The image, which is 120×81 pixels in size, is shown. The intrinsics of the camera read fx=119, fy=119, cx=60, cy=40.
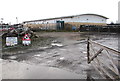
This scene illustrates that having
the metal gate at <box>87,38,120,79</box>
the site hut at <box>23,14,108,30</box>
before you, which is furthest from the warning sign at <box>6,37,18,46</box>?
the site hut at <box>23,14,108,30</box>

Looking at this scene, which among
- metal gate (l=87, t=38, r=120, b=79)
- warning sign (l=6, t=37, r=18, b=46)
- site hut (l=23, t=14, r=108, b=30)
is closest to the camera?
metal gate (l=87, t=38, r=120, b=79)

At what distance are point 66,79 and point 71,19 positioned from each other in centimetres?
3212

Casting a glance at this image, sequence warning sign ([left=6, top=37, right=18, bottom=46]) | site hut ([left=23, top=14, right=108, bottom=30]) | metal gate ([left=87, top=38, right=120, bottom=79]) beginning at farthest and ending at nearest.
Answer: site hut ([left=23, top=14, right=108, bottom=30]) → warning sign ([left=6, top=37, right=18, bottom=46]) → metal gate ([left=87, top=38, right=120, bottom=79])

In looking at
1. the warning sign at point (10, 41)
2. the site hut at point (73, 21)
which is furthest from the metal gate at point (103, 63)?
the site hut at point (73, 21)

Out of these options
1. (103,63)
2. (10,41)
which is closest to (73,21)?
(10,41)

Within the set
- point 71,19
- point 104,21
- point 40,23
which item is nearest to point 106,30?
point 71,19

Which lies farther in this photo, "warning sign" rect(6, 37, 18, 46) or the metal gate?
"warning sign" rect(6, 37, 18, 46)

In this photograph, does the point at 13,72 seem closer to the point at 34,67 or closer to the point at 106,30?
the point at 34,67

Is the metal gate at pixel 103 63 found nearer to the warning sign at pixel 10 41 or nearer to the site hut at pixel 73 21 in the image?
the warning sign at pixel 10 41

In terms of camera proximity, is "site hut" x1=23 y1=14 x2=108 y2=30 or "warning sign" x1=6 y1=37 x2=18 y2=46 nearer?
"warning sign" x1=6 y1=37 x2=18 y2=46

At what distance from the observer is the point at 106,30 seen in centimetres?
3086

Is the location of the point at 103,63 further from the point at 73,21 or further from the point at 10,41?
the point at 73,21

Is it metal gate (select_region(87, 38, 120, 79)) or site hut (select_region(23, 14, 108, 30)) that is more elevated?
site hut (select_region(23, 14, 108, 30))

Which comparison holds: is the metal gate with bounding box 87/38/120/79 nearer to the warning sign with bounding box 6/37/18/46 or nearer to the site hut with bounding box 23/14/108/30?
the warning sign with bounding box 6/37/18/46
